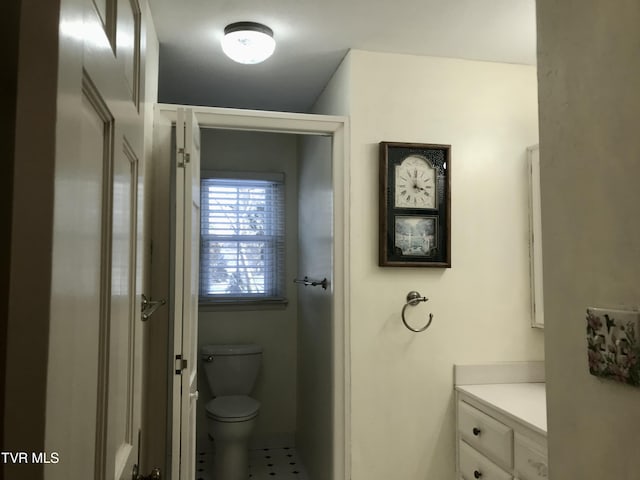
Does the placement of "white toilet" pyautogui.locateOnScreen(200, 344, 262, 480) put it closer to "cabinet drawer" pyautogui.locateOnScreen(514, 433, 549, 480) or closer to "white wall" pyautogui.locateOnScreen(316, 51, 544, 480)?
"white wall" pyautogui.locateOnScreen(316, 51, 544, 480)

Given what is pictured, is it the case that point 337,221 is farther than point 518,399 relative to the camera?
Yes

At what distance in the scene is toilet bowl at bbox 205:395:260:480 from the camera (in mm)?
2789

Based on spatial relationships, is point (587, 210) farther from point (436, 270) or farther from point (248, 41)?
point (248, 41)

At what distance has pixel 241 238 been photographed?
11.4 feet

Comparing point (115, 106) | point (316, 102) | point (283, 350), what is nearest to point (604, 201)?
point (115, 106)

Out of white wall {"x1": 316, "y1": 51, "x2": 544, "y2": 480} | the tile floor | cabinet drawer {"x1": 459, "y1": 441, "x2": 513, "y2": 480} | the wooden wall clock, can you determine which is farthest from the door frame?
the tile floor

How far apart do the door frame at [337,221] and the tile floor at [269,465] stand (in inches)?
37.8

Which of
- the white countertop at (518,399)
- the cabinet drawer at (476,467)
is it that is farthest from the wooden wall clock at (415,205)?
the cabinet drawer at (476,467)

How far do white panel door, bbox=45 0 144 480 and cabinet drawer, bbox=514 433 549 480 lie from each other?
1.36 metres

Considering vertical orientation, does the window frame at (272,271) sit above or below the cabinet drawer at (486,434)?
above

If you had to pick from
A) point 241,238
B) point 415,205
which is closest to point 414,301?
point 415,205

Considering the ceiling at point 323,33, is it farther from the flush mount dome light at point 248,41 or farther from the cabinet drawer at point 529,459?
the cabinet drawer at point 529,459

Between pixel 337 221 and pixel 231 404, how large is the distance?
4.88 ft

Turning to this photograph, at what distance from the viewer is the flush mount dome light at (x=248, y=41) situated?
6.68 ft
